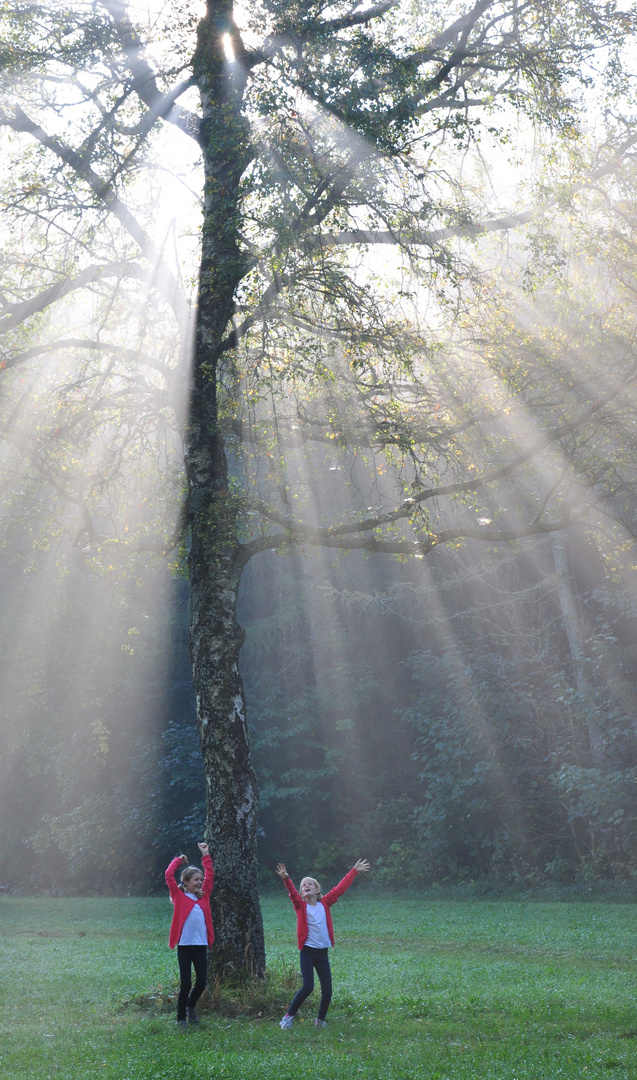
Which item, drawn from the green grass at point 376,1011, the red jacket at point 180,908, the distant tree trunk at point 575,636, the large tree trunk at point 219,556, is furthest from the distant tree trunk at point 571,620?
the red jacket at point 180,908

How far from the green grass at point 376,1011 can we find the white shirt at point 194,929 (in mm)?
720

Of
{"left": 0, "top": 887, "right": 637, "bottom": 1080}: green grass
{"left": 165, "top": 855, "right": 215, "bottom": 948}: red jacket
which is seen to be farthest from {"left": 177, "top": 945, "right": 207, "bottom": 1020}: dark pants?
{"left": 0, "top": 887, "right": 637, "bottom": 1080}: green grass

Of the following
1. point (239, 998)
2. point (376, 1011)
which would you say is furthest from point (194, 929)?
point (376, 1011)

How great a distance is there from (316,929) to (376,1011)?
1.68 m

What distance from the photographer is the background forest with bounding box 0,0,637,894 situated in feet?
33.7

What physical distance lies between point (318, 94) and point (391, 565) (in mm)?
19368

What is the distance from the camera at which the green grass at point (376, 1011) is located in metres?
6.33

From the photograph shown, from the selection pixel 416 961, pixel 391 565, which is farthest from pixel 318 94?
pixel 391 565

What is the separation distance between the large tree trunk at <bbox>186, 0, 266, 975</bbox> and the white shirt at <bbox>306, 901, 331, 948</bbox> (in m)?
1.95

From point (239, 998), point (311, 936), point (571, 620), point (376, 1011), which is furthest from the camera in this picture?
point (571, 620)

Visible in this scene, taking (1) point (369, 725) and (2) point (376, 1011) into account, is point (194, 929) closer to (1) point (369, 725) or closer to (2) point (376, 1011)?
(2) point (376, 1011)

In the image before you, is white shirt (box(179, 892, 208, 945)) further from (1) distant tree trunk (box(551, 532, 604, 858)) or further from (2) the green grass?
(1) distant tree trunk (box(551, 532, 604, 858))

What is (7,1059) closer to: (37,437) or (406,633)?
(37,437)

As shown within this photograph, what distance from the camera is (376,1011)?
27.7 feet
